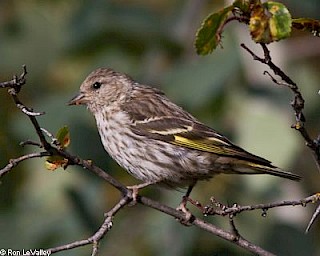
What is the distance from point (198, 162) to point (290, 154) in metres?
0.61

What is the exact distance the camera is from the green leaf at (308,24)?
323 centimetres

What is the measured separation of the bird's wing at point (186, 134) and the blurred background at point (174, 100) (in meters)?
0.33

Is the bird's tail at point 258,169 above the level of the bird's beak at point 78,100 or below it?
above

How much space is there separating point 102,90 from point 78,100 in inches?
6.1

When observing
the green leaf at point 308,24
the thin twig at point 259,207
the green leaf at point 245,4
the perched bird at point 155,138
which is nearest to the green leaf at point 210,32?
the green leaf at point 245,4

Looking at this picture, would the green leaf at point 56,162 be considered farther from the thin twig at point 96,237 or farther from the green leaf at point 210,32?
the green leaf at point 210,32

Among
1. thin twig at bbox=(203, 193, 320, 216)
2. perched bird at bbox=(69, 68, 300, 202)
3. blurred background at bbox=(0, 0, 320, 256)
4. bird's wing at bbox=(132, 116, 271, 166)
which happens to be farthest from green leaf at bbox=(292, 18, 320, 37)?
blurred background at bbox=(0, 0, 320, 256)

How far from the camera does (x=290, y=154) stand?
5.36 metres

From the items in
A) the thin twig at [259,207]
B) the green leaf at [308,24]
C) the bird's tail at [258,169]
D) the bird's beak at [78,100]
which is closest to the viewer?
the green leaf at [308,24]

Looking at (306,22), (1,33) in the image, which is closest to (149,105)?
(1,33)

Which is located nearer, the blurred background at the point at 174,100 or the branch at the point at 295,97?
the branch at the point at 295,97

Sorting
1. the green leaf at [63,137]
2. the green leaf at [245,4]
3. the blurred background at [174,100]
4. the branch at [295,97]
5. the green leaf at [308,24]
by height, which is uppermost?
the green leaf at [245,4]

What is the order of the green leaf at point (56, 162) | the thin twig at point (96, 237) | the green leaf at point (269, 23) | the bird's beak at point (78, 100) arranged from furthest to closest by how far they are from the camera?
1. the bird's beak at point (78, 100)
2. the green leaf at point (56, 162)
3. the thin twig at point (96, 237)
4. the green leaf at point (269, 23)

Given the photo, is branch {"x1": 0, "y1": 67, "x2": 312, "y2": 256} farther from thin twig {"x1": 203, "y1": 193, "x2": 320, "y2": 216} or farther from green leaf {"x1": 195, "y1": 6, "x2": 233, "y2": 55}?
green leaf {"x1": 195, "y1": 6, "x2": 233, "y2": 55}
